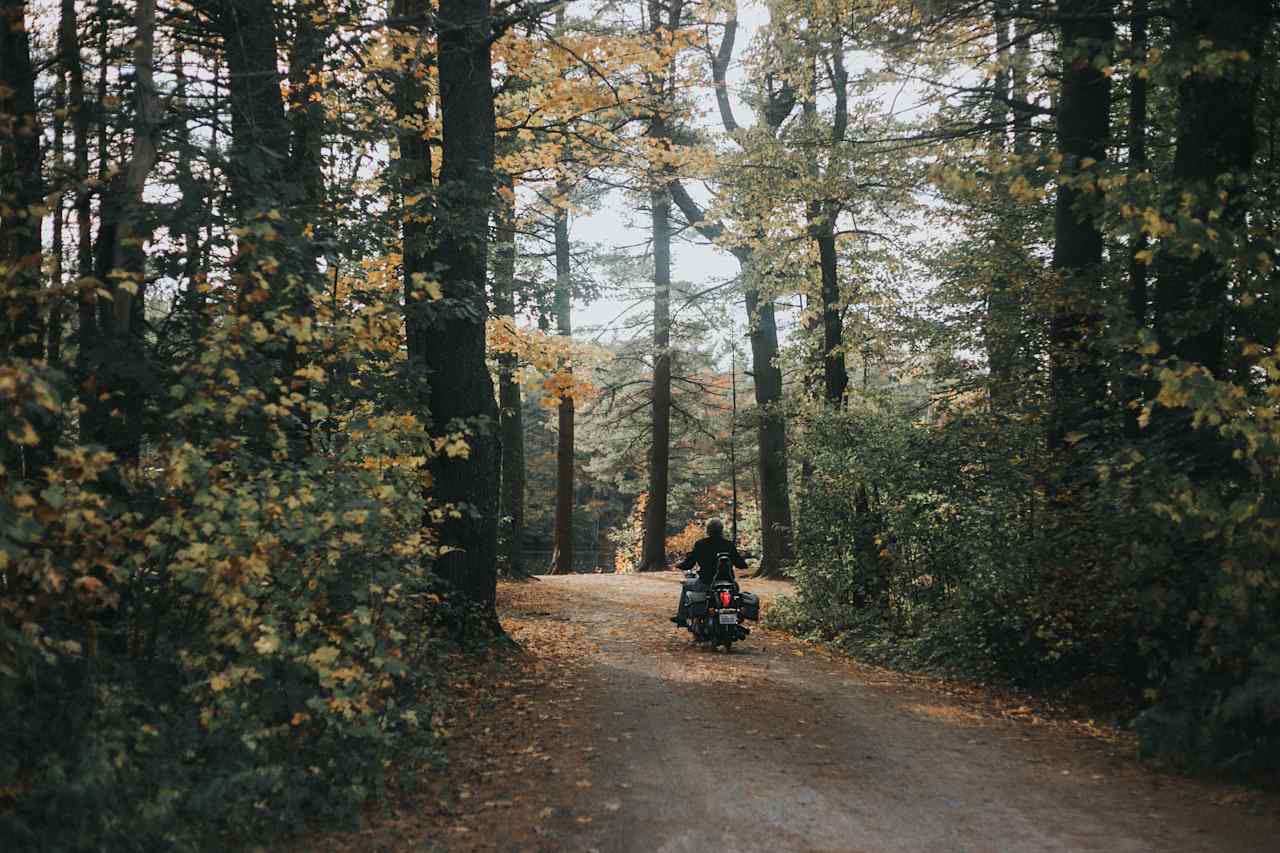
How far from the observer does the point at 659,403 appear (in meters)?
28.1

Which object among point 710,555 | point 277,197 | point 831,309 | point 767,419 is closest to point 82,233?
point 277,197

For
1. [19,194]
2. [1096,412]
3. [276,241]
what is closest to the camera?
[276,241]

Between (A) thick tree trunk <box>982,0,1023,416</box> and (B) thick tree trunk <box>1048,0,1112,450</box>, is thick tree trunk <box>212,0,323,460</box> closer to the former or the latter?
(B) thick tree trunk <box>1048,0,1112,450</box>

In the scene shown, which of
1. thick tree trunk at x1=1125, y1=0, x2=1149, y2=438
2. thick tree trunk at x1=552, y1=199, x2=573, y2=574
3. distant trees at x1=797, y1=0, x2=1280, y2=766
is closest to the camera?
distant trees at x1=797, y1=0, x2=1280, y2=766

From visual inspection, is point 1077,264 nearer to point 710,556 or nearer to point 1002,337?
point 1002,337

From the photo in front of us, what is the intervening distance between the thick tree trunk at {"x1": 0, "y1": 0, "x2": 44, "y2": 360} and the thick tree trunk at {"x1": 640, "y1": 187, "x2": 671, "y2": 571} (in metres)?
21.0

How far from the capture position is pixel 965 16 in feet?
30.0

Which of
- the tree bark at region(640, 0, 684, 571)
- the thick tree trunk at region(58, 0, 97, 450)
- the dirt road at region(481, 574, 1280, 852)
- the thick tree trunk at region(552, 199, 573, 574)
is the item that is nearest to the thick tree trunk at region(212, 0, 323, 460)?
the thick tree trunk at region(58, 0, 97, 450)

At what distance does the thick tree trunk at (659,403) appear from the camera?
27.5m

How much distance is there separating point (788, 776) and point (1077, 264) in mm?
7326

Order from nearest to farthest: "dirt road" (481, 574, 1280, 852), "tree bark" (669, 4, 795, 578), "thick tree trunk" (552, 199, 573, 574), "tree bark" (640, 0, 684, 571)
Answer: "dirt road" (481, 574, 1280, 852) < "tree bark" (669, 4, 795, 578) < "thick tree trunk" (552, 199, 573, 574) < "tree bark" (640, 0, 684, 571)

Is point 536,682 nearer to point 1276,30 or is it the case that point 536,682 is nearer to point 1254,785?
point 1254,785

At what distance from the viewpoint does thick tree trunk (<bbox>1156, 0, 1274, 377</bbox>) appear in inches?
271

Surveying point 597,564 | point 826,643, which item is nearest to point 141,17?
point 826,643
